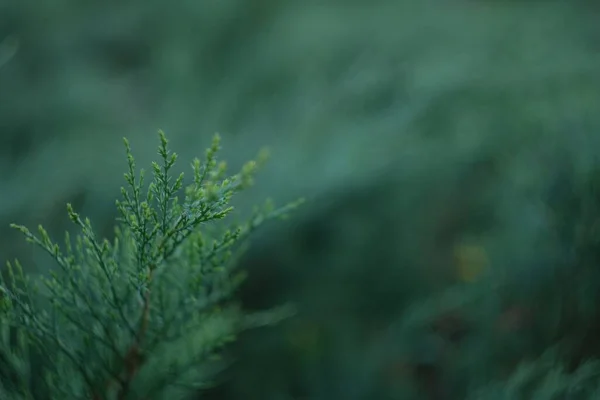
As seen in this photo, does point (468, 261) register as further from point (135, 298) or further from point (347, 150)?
point (135, 298)

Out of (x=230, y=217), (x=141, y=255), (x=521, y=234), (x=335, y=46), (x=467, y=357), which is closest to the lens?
(x=141, y=255)

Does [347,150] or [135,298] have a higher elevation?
[347,150]

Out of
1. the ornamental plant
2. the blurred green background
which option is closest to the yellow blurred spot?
the blurred green background

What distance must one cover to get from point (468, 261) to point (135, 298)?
109 cm

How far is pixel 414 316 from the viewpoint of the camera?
48.4 inches

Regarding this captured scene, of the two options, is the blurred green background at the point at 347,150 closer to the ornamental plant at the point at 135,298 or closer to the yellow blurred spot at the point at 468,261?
the yellow blurred spot at the point at 468,261

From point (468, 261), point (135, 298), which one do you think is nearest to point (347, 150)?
point (468, 261)

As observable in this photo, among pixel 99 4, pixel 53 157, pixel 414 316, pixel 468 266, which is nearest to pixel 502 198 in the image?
pixel 468 266

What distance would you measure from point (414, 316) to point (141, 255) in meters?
0.74

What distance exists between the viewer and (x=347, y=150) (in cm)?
145

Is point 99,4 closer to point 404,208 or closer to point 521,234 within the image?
point 404,208

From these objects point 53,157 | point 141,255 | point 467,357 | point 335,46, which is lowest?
point 467,357

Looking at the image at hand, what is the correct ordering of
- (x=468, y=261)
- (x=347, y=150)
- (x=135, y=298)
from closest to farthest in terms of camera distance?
(x=135, y=298) < (x=347, y=150) < (x=468, y=261)

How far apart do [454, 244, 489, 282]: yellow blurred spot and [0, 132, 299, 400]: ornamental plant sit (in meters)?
0.91
